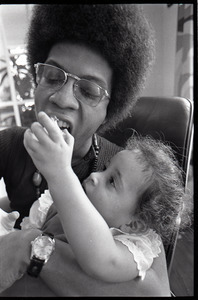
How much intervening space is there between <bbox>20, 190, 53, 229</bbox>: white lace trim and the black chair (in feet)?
0.81

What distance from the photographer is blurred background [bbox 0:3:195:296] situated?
48 cm

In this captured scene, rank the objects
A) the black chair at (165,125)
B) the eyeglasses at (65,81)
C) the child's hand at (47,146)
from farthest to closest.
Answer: the black chair at (165,125) → the eyeglasses at (65,81) → the child's hand at (47,146)

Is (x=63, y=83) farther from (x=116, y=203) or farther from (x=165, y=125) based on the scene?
(x=165, y=125)

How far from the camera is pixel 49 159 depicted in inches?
14.2

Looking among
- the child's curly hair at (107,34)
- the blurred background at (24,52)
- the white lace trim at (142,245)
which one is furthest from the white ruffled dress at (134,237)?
the child's curly hair at (107,34)

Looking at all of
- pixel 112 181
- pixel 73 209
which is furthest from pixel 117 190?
pixel 73 209

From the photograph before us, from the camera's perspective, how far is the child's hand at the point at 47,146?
1.17ft

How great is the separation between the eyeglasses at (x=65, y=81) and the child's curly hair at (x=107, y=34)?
0.04 m

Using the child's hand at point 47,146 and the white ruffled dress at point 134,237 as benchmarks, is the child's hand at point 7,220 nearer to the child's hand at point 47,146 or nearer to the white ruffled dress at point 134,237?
the white ruffled dress at point 134,237

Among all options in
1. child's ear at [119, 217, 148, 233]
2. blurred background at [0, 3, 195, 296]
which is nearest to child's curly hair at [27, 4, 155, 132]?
blurred background at [0, 3, 195, 296]

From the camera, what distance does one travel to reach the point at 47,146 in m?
0.36

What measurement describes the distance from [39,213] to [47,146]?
0.21 m

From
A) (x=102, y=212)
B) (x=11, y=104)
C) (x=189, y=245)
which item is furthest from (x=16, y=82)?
(x=189, y=245)

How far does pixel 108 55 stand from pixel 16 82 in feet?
0.57
